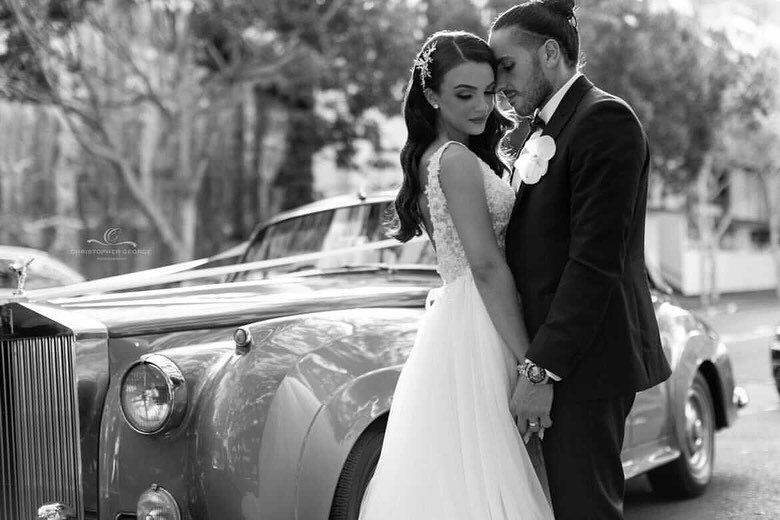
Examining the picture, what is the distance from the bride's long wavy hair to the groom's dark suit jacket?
317mm

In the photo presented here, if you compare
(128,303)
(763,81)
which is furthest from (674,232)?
(128,303)

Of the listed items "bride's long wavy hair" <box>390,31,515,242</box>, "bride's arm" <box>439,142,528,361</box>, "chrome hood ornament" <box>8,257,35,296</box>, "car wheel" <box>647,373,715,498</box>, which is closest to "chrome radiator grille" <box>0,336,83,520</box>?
"chrome hood ornament" <box>8,257,35,296</box>

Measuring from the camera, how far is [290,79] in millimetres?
15258

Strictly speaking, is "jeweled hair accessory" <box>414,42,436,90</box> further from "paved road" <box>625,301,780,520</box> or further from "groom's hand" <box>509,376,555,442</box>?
"paved road" <box>625,301,780,520</box>

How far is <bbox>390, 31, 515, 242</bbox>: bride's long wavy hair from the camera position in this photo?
2.71 meters

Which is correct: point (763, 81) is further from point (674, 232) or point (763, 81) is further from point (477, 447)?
point (477, 447)

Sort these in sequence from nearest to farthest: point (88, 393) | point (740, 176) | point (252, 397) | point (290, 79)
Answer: point (252, 397)
point (88, 393)
point (290, 79)
point (740, 176)

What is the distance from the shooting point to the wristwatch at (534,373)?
244 centimetres

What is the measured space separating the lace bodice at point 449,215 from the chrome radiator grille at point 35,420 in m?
1.40

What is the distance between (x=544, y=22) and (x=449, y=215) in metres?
0.58

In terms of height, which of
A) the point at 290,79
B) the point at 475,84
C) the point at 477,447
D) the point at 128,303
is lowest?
the point at 477,447

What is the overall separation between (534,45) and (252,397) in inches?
54.7

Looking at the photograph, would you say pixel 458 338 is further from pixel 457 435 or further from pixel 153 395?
pixel 153 395

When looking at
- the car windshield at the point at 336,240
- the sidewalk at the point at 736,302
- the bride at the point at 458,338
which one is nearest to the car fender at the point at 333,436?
the bride at the point at 458,338
